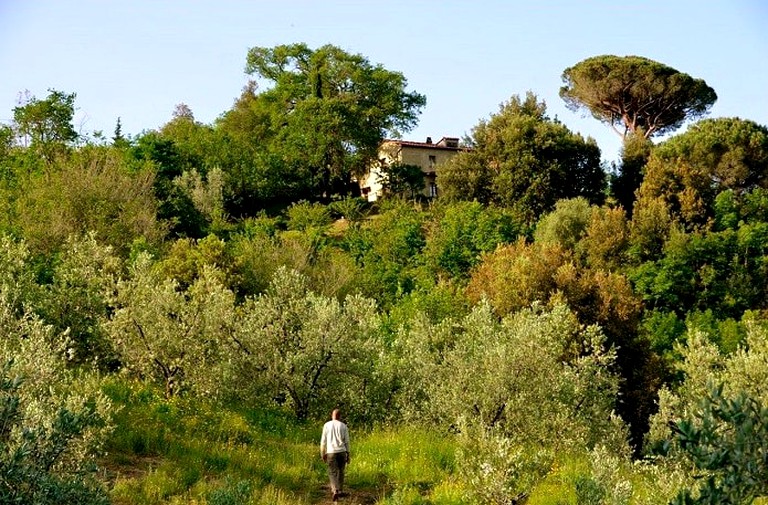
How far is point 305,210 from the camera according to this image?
57.9 m

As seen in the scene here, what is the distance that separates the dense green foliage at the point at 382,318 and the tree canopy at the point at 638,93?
1909mm

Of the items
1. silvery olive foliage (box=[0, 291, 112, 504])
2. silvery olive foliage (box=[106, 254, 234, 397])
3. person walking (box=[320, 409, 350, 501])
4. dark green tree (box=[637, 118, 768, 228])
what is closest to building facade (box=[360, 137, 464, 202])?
dark green tree (box=[637, 118, 768, 228])

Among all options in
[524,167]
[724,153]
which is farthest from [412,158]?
[724,153]

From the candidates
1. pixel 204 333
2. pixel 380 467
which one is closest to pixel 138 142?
pixel 204 333

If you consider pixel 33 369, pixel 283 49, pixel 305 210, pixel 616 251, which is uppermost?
pixel 283 49

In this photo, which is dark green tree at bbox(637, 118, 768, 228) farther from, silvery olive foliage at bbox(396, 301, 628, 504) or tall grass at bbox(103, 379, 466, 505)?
tall grass at bbox(103, 379, 466, 505)

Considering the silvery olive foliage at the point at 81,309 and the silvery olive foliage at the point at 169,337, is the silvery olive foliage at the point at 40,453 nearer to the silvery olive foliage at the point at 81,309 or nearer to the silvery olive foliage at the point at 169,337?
the silvery olive foliage at the point at 169,337

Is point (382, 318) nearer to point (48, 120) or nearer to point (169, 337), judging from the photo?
point (169, 337)

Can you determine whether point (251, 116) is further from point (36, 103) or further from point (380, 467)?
point (380, 467)

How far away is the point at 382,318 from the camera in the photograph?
34.8 metres

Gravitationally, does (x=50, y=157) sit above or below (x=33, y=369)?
above

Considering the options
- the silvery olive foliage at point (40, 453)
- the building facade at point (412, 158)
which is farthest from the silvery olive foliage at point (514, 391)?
the building facade at point (412, 158)

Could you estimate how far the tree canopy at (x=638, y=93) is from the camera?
62938 millimetres

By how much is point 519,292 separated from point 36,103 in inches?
1559
